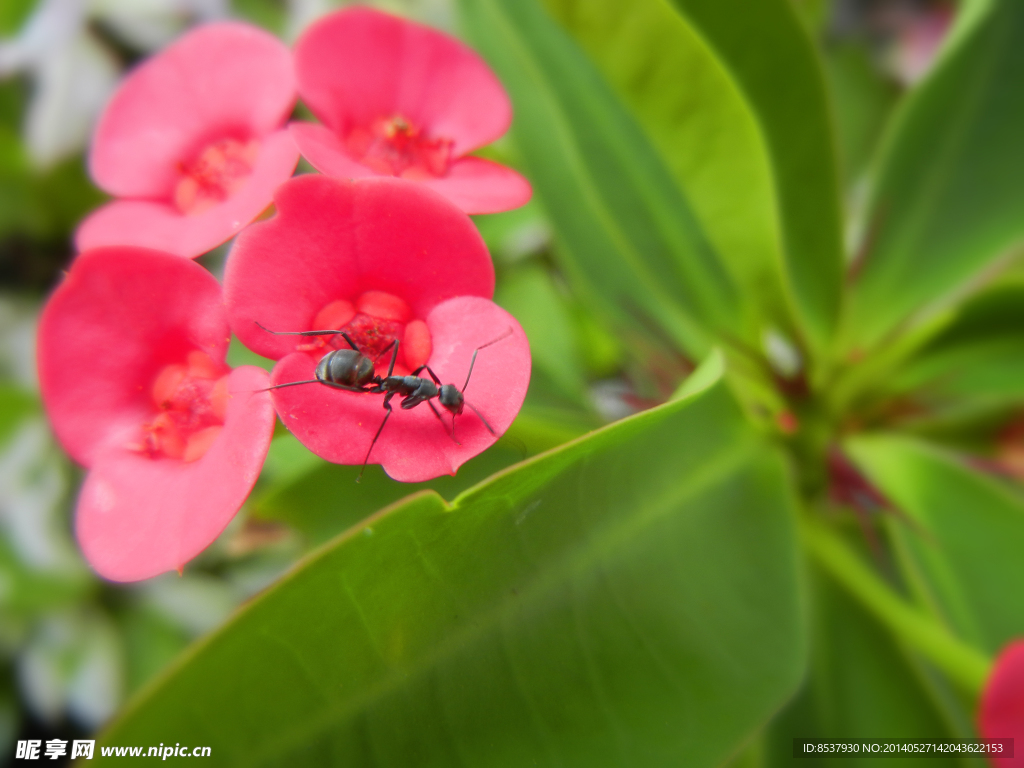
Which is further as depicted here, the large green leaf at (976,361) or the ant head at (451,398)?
the large green leaf at (976,361)

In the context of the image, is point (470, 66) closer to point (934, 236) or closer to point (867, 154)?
point (934, 236)

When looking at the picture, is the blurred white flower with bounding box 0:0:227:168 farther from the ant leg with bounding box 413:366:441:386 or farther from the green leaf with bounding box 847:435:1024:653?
the green leaf with bounding box 847:435:1024:653

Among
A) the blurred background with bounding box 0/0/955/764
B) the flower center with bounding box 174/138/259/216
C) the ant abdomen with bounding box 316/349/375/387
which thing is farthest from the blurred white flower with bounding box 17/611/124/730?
the ant abdomen with bounding box 316/349/375/387

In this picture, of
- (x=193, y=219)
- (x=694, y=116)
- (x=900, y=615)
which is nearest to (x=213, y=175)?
(x=193, y=219)

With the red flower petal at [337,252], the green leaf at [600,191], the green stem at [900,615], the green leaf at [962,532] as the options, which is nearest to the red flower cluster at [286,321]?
the red flower petal at [337,252]

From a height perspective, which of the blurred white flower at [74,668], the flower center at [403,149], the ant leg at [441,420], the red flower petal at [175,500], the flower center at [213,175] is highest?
the flower center at [403,149]

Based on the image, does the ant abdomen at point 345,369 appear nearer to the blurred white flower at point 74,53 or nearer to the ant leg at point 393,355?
the ant leg at point 393,355
